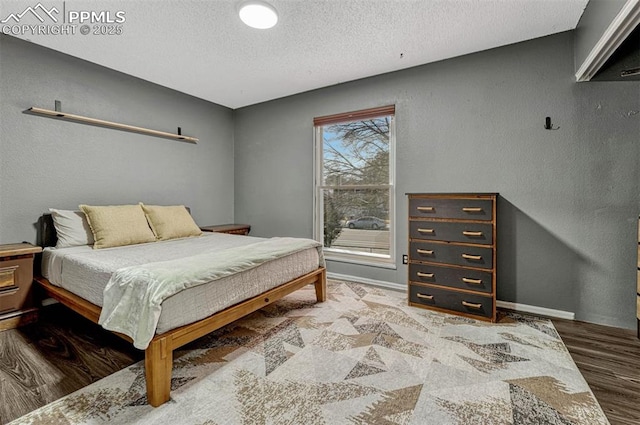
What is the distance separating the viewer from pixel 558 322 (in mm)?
2518

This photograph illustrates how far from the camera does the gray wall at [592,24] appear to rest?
181cm

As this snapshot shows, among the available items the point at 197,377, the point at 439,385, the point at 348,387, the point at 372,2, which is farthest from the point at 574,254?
the point at 197,377

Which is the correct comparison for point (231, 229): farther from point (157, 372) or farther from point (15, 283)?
point (157, 372)

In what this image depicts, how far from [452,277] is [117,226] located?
3.22m

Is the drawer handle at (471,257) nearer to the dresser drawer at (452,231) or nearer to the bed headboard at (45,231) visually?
the dresser drawer at (452,231)

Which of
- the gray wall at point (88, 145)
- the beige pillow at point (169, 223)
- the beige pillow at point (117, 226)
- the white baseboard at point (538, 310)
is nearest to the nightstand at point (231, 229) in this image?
the gray wall at point (88, 145)

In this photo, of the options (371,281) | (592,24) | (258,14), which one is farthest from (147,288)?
(592,24)

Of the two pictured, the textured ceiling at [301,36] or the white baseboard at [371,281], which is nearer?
the textured ceiling at [301,36]

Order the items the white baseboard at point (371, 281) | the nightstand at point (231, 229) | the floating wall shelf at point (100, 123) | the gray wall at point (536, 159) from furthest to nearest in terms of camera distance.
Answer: the nightstand at point (231, 229) → the white baseboard at point (371, 281) → the floating wall shelf at point (100, 123) → the gray wall at point (536, 159)

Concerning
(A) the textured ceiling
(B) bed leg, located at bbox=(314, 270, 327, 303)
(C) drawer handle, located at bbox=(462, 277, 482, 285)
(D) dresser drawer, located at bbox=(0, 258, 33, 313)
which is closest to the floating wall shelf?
(A) the textured ceiling

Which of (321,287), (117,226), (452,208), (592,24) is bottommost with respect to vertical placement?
(321,287)

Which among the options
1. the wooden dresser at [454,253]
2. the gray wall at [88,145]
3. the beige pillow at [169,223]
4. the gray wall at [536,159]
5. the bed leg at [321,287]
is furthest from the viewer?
the beige pillow at [169,223]

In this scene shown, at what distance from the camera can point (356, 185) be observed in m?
3.76

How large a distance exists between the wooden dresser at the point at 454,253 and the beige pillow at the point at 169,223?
8.25 feet
